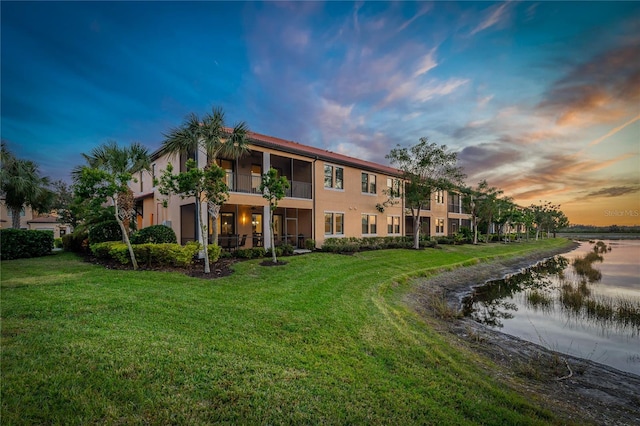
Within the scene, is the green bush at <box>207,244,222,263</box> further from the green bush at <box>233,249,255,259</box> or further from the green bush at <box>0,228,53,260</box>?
the green bush at <box>0,228,53,260</box>

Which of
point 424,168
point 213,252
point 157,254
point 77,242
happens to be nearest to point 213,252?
point 213,252

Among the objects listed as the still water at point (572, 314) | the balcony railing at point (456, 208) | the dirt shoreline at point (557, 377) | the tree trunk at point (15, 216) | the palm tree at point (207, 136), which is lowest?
the still water at point (572, 314)

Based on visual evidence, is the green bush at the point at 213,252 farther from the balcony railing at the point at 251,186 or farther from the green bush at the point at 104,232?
the green bush at the point at 104,232

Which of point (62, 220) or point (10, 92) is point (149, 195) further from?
point (62, 220)

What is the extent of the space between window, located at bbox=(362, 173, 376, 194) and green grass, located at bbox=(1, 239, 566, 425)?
15.7 metres

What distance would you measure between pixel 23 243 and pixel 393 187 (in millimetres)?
24914

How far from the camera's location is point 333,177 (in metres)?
20.5

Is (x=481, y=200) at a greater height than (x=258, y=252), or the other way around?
(x=481, y=200)

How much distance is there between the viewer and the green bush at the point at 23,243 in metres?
12.8

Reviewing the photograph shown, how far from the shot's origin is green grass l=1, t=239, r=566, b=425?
3.17 meters

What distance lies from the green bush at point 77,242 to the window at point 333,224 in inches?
581

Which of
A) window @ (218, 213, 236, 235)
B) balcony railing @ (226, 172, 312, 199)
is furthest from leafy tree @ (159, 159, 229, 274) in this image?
window @ (218, 213, 236, 235)

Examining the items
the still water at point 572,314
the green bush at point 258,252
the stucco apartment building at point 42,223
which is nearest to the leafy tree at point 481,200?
the still water at point 572,314

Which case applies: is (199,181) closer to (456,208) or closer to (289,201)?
(289,201)
